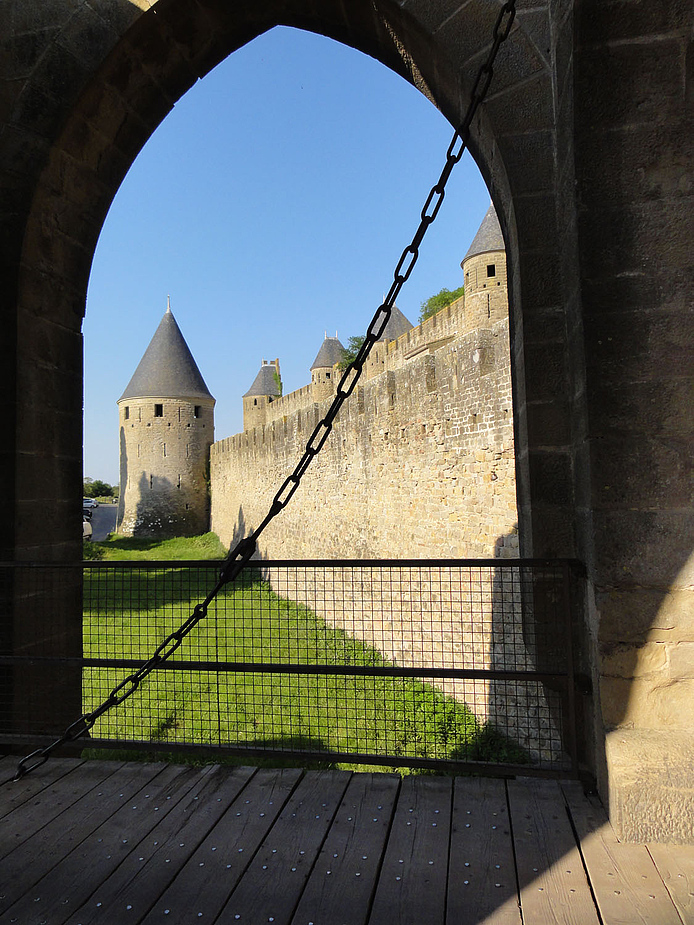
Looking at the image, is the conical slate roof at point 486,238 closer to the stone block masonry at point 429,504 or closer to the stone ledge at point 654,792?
the stone block masonry at point 429,504

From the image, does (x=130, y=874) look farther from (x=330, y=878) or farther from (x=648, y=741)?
(x=648, y=741)

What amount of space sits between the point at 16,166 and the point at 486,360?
175 inches

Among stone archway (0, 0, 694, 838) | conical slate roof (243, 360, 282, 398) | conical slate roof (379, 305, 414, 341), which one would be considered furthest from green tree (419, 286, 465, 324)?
stone archway (0, 0, 694, 838)

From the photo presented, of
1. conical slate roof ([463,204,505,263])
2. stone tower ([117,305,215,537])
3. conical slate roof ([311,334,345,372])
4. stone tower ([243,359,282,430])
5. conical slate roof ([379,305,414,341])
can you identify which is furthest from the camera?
stone tower ([243,359,282,430])

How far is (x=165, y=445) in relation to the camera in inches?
1137

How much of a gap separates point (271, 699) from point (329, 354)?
1283 inches

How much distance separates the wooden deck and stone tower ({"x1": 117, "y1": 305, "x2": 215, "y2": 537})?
2631 centimetres

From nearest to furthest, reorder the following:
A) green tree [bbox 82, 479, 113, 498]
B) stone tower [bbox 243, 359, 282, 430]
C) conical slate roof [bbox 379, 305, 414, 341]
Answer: conical slate roof [bbox 379, 305, 414, 341] < stone tower [bbox 243, 359, 282, 430] < green tree [bbox 82, 479, 113, 498]

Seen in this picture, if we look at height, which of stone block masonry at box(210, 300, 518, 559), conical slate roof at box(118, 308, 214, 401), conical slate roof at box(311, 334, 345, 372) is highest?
conical slate roof at box(311, 334, 345, 372)

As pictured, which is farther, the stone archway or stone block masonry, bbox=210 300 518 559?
stone block masonry, bbox=210 300 518 559

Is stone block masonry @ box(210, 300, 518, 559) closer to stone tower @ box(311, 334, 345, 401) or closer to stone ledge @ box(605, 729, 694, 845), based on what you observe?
stone ledge @ box(605, 729, 694, 845)

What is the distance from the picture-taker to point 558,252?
2426 mm

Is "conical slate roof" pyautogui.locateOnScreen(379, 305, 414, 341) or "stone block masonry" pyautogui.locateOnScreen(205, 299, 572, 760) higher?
"conical slate roof" pyautogui.locateOnScreen(379, 305, 414, 341)

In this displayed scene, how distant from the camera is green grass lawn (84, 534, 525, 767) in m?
3.51
